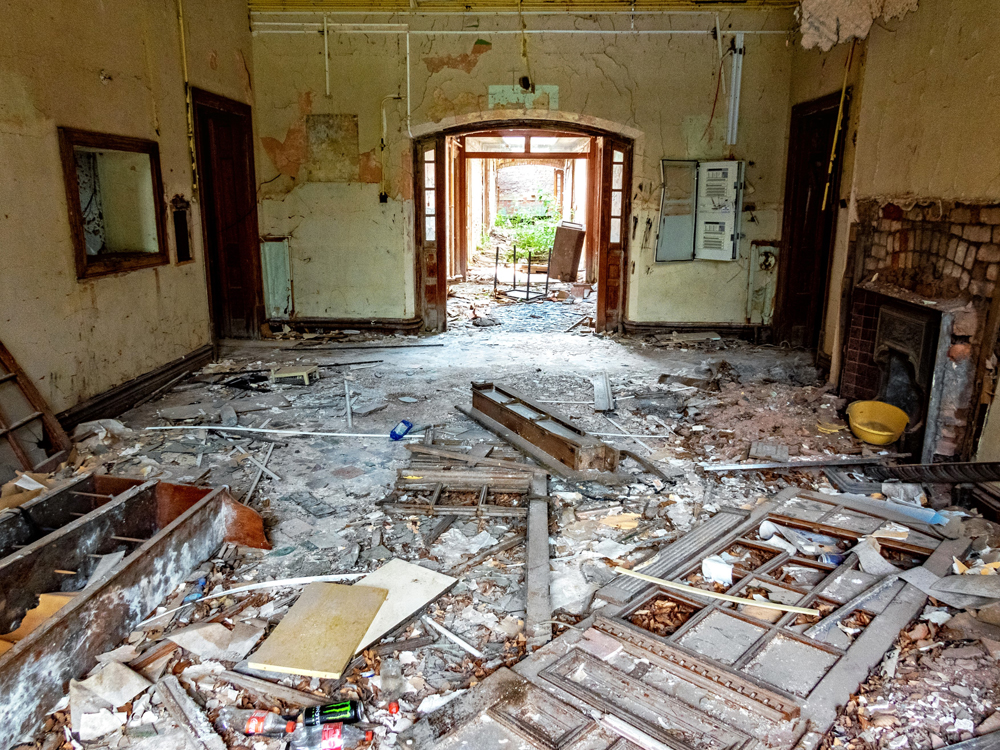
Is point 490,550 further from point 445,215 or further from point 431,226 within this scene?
point 445,215

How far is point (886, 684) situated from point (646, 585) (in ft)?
3.05

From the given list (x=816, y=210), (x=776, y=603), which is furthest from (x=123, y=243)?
(x=816, y=210)

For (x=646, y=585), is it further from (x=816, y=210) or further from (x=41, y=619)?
(x=816, y=210)

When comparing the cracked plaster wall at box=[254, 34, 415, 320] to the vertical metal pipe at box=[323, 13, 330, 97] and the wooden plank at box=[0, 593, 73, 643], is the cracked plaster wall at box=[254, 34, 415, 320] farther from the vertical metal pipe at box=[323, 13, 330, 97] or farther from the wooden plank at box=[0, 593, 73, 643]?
the wooden plank at box=[0, 593, 73, 643]

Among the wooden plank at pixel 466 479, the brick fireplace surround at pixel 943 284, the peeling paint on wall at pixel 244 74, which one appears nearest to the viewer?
the brick fireplace surround at pixel 943 284

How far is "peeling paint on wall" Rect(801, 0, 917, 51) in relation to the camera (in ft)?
15.4

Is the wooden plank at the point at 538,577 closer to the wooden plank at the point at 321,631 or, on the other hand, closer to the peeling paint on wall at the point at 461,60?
the wooden plank at the point at 321,631

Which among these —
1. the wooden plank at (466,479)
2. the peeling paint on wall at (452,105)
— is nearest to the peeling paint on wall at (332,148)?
the peeling paint on wall at (452,105)

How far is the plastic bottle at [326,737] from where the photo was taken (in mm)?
2223

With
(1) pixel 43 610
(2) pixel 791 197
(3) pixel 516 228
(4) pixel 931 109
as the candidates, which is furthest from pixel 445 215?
(3) pixel 516 228

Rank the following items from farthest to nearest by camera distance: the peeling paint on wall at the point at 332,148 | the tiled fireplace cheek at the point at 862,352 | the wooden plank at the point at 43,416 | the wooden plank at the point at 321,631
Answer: the peeling paint on wall at the point at 332,148 → the tiled fireplace cheek at the point at 862,352 → the wooden plank at the point at 43,416 → the wooden plank at the point at 321,631

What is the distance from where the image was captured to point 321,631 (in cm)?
272

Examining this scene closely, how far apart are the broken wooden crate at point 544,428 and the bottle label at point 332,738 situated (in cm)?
225

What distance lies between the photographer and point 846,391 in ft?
17.5
